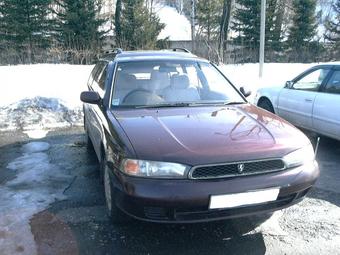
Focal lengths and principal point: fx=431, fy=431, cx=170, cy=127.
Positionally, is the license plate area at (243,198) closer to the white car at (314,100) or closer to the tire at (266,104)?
the white car at (314,100)

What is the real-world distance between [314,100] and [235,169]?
3.98 meters

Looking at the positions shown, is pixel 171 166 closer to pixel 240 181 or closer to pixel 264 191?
pixel 240 181

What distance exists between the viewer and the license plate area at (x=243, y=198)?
3.34 meters

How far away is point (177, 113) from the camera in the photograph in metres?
4.37

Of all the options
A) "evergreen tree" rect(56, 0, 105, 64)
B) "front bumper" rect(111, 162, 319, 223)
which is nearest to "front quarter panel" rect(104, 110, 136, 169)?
"front bumper" rect(111, 162, 319, 223)

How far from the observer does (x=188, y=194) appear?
10.7 feet

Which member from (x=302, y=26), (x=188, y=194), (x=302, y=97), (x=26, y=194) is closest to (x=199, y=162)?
(x=188, y=194)

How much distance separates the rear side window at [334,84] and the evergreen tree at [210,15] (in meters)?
28.5

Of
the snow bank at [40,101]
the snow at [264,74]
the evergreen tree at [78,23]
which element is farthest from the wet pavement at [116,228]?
the evergreen tree at [78,23]

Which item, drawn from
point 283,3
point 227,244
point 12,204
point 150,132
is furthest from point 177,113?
point 283,3

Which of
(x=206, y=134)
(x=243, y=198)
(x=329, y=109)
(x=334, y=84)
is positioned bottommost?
(x=243, y=198)

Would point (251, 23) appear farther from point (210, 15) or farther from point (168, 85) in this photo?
point (168, 85)

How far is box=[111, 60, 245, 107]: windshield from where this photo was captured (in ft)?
15.7

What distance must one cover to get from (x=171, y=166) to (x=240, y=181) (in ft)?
1.82
